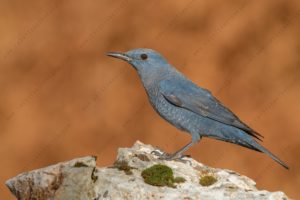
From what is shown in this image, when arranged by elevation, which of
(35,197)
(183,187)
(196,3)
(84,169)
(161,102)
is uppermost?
(196,3)

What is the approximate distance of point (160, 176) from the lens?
9.62 m

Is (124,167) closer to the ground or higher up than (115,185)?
higher up

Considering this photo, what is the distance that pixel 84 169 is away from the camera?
372 inches

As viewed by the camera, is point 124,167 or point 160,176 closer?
point 160,176

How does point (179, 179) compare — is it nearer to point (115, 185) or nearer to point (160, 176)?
point (160, 176)

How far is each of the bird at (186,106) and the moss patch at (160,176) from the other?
1291mm

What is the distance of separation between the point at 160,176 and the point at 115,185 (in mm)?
619

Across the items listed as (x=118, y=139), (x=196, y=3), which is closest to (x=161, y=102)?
(x=118, y=139)

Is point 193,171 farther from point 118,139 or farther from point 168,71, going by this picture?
point 118,139

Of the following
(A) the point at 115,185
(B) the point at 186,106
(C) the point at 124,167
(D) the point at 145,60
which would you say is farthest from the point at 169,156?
(D) the point at 145,60

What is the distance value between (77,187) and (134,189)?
660 mm

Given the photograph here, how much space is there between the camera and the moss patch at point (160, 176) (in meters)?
9.46

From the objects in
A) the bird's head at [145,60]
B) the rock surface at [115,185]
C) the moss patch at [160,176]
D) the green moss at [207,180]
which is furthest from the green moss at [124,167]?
the bird's head at [145,60]

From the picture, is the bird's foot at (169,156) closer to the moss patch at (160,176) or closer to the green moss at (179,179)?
the moss patch at (160,176)
